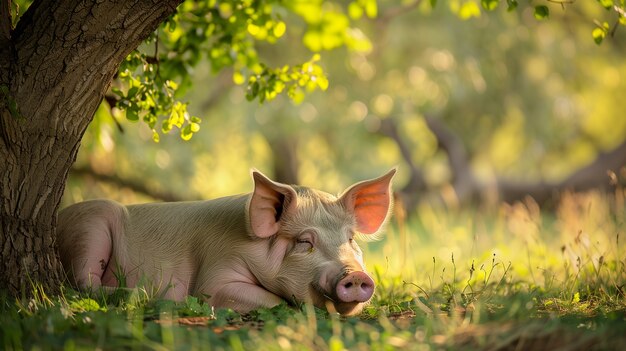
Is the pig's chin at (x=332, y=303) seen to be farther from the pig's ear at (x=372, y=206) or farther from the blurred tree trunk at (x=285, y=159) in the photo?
the blurred tree trunk at (x=285, y=159)

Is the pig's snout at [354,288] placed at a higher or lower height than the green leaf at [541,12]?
lower

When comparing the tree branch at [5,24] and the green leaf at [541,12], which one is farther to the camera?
the green leaf at [541,12]

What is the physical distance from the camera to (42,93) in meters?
4.44

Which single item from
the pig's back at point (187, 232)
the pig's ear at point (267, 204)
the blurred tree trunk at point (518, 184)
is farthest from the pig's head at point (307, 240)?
the blurred tree trunk at point (518, 184)

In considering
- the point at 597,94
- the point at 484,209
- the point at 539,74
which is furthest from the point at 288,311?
the point at 597,94

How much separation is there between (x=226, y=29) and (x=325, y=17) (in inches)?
54.9

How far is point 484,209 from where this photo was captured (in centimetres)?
1516

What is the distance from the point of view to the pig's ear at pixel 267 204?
15.5 ft

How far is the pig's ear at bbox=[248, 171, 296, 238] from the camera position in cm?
471

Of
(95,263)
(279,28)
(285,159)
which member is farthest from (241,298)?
(285,159)

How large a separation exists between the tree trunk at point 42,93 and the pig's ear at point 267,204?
1.01 meters

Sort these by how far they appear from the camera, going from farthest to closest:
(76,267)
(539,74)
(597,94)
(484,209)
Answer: (597,94) → (539,74) → (484,209) → (76,267)

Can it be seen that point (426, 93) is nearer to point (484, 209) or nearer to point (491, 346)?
point (484, 209)

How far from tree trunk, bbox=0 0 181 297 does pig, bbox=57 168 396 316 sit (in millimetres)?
474
